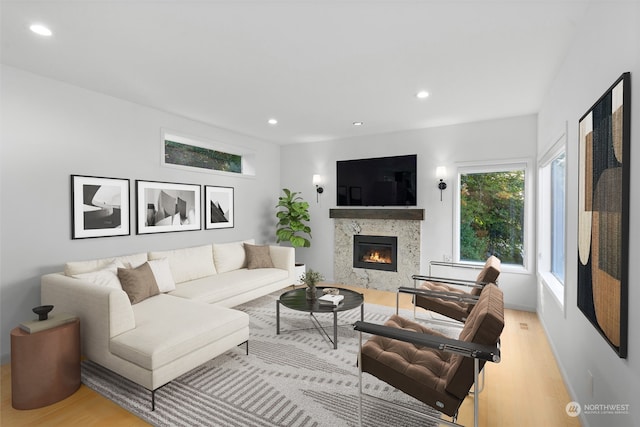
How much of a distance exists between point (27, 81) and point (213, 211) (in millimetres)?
2561

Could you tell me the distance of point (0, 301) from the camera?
2787mm

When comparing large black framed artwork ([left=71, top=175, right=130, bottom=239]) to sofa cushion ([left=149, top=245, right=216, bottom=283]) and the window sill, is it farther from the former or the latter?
the window sill

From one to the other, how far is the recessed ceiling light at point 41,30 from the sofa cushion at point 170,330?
233cm

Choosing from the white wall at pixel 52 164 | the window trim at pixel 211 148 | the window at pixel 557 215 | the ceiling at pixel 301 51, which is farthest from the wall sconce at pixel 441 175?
the white wall at pixel 52 164

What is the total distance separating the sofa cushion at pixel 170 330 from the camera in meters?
2.21

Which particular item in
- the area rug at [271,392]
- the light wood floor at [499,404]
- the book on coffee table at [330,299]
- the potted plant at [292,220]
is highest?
the potted plant at [292,220]

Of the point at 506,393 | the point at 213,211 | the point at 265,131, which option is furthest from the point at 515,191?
the point at 213,211

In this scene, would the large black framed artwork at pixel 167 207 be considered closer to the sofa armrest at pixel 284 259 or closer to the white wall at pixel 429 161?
the sofa armrest at pixel 284 259

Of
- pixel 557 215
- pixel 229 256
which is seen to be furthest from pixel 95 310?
pixel 557 215

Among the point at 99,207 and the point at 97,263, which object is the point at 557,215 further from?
the point at 99,207

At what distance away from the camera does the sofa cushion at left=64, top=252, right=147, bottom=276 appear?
298cm

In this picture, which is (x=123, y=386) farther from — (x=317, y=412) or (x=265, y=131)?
(x=265, y=131)

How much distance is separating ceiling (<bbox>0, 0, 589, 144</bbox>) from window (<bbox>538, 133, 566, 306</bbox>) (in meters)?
0.79

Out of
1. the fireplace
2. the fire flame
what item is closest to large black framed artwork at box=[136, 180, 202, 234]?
the fireplace
